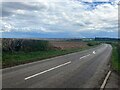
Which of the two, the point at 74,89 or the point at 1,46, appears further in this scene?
the point at 1,46

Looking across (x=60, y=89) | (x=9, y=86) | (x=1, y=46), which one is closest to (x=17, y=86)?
(x=9, y=86)

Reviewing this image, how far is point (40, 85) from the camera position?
11641mm

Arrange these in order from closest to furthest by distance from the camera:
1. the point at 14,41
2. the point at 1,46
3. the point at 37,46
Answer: the point at 1,46
the point at 14,41
the point at 37,46

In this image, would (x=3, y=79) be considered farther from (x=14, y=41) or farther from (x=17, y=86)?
(x=14, y=41)

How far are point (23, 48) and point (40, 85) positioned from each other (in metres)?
25.3

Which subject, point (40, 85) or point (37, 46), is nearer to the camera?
point (40, 85)

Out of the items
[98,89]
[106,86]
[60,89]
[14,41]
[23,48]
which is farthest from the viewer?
[23,48]

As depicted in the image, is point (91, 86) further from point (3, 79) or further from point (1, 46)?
point (1, 46)

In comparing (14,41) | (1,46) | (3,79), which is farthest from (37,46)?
(3,79)

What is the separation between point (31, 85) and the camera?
1154 centimetres

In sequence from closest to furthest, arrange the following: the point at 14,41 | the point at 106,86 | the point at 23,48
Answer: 1. the point at 106,86
2. the point at 14,41
3. the point at 23,48

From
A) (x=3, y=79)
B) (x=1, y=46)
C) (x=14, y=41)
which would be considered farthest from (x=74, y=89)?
(x=14, y=41)

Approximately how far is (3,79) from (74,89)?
3863mm

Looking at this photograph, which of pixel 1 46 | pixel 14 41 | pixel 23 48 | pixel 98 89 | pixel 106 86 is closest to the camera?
pixel 98 89
